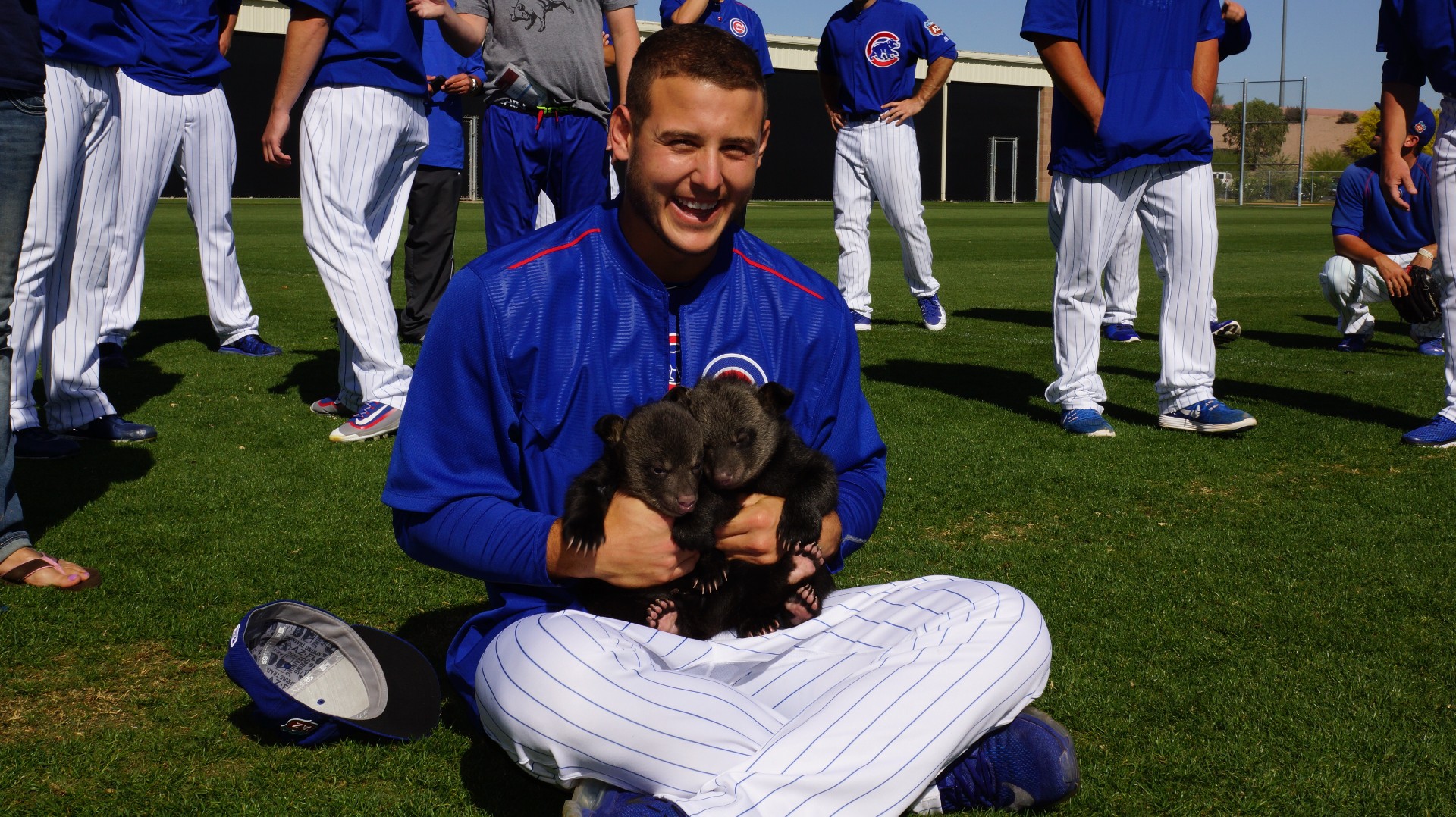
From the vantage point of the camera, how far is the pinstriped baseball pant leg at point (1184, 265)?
265 inches

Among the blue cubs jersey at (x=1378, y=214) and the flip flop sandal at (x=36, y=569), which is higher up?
the blue cubs jersey at (x=1378, y=214)

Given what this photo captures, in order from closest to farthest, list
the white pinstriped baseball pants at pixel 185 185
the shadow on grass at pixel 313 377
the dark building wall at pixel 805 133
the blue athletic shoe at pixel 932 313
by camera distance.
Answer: the white pinstriped baseball pants at pixel 185 185 → the shadow on grass at pixel 313 377 → the blue athletic shoe at pixel 932 313 → the dark building wall at pixel 805 133

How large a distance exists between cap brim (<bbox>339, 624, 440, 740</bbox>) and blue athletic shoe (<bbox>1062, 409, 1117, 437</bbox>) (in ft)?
15.4

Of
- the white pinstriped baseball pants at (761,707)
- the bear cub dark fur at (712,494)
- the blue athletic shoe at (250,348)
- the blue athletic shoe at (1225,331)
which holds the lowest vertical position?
the blue athletic shoe at (1225,331)

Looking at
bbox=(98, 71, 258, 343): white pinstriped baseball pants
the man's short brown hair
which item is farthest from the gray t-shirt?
the man's short brown hair

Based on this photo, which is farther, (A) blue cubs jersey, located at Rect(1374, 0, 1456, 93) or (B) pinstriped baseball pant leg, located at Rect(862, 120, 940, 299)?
(B) pinstriped baseball pant leg, located at Rect(862, 120, 940, 299)

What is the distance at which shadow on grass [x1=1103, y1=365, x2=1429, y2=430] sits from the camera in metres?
7.35

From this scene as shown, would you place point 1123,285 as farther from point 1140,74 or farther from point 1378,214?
point 1140,74

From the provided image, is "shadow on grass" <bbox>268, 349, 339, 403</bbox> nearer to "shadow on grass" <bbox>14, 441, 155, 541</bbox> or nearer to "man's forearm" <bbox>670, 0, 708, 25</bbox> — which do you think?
"shadow on grass" <bbox>14, 441, 155, 541</bbox>

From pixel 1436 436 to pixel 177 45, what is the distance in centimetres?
807

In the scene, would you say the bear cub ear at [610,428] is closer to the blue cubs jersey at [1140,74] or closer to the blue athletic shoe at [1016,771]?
the blue athletic shoe at [1016,771]

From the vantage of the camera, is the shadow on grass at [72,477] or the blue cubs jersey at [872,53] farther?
the blue cubs jersey at [872,53]

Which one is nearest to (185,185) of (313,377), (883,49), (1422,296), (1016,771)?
(313,377)

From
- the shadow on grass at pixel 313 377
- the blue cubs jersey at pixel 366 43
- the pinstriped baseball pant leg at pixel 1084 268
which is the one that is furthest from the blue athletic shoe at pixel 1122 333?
the blue cubs jersey at pixel 366 43
